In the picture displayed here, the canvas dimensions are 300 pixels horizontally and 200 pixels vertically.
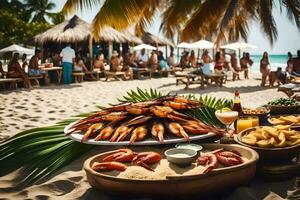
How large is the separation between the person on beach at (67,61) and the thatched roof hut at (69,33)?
273 centimetres

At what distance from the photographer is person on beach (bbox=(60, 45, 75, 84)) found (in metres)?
14.3

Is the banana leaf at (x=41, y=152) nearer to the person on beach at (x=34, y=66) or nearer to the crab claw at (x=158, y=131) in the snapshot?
the crab claw at (x=158, y=131)

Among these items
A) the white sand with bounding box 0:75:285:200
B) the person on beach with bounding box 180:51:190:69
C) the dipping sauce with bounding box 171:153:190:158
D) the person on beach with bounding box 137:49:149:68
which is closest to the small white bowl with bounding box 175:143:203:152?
the dipping sauce with bounding box 171:153:190:158

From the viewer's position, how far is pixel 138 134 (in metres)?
3.31

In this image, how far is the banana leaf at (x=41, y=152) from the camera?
11.6 feet

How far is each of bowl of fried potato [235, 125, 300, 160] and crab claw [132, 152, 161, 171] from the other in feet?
2.48

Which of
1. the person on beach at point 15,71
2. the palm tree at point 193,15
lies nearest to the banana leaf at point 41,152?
the palm tree at point 193,15

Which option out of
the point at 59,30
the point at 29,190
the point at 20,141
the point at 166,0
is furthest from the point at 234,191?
the point at 59,30

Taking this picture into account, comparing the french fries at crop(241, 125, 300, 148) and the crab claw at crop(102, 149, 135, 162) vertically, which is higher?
the french fries at crop(241, 125, 300, 148)

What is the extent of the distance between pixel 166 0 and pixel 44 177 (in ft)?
35.4

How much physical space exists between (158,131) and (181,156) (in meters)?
0.49

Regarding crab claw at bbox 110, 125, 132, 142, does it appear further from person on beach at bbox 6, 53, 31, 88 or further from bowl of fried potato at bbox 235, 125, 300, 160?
person on beach at bbox 6, 53, 31, 88

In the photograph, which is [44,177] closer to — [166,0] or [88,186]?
[88,186]

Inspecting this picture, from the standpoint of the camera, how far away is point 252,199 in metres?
2.65
